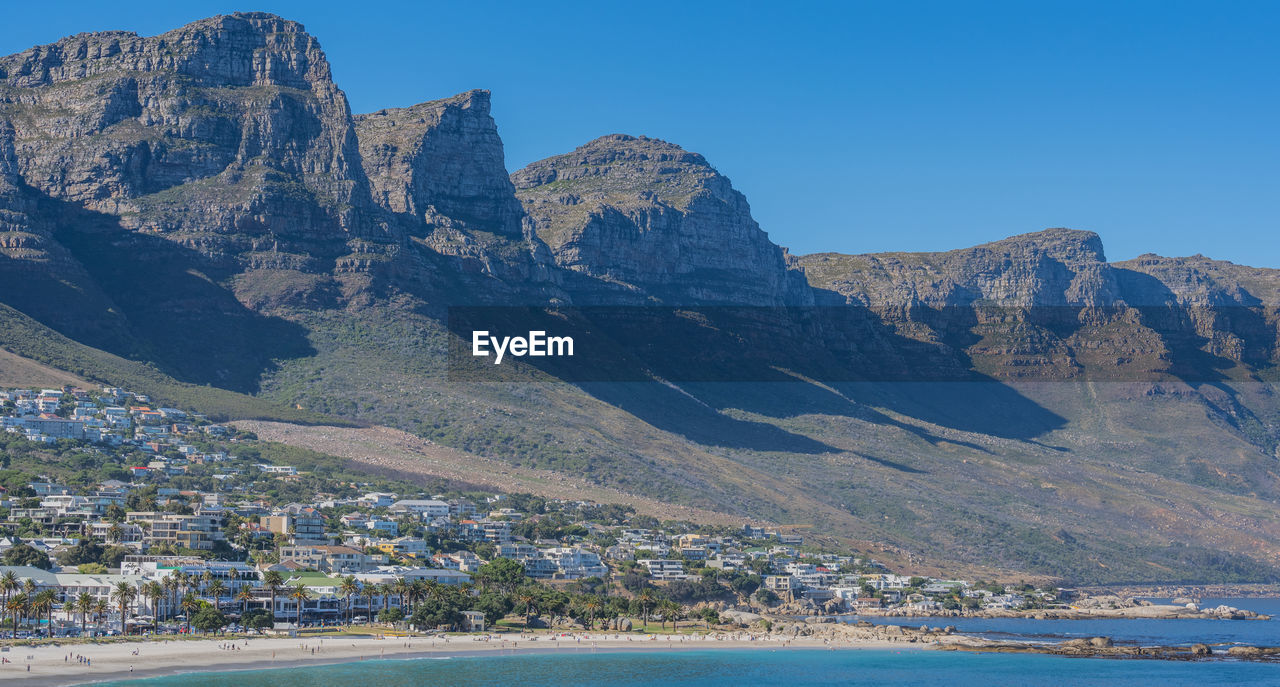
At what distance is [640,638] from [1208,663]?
54.7 m

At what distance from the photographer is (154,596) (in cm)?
15538

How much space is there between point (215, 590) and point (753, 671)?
48150mm

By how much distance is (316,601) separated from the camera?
169250 mm

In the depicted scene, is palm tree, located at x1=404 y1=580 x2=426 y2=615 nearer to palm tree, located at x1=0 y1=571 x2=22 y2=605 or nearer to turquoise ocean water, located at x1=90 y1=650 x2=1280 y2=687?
turquoise ocean water, located at x1=90 y1=650 x2=1280 y2=687

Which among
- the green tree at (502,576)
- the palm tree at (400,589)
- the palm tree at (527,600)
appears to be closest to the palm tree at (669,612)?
the palm tree at (527,600)

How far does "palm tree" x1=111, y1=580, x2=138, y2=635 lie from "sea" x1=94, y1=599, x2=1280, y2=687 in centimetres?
1765

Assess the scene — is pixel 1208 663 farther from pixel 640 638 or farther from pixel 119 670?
pixel 119 670

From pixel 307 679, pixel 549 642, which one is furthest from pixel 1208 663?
pixel 307 679

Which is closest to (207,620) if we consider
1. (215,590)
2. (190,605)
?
(190,605)

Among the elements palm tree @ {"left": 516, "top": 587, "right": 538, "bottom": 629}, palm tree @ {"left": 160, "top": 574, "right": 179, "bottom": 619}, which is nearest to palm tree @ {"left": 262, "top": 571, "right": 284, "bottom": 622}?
palm tree @ {"left": 160, "top": 574, "right": 179, "bottom": 619}

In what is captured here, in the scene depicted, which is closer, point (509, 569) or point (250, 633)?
point (250, 633)

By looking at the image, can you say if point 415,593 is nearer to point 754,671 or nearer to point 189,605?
point 189,605

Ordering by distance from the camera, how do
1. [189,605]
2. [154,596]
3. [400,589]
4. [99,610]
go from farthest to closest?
[400,589] → [189,605] → [154,596] → [99,610]

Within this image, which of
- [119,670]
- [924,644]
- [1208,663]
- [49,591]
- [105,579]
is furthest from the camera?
[924,644]
